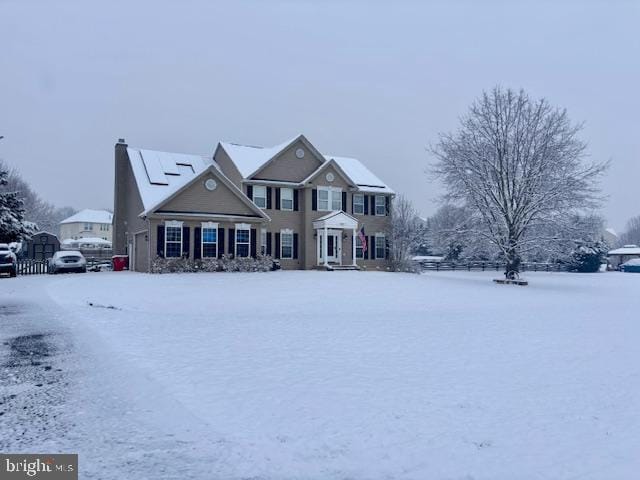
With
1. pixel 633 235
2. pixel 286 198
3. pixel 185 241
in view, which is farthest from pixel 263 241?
pixel 633 235

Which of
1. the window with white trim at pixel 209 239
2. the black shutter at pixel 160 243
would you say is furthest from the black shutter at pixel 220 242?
the black shutter at pixel 160 243

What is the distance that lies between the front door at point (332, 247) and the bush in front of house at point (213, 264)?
4839 mm

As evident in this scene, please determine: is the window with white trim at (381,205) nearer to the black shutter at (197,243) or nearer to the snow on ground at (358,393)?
the black shutter at (197,243)

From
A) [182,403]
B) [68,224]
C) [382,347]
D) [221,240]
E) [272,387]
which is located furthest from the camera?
[68,224]

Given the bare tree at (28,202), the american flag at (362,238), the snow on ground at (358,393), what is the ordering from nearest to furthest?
the snow on ground at (358,393), the american flag at (362,238), the bare tree at (28,202)

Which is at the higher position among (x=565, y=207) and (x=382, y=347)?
(x=565, y=207)

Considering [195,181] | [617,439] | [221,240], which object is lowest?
[617,439]

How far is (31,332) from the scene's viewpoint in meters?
10.4

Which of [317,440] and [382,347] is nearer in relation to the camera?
[317,440]

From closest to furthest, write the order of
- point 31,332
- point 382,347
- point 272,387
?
1. point 272,387
2. point 382,347
3. point 31,332

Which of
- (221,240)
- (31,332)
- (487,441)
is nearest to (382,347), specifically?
(487,441)

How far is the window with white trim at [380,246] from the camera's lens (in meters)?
36.8

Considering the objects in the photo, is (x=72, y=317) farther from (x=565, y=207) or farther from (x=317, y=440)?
(x=565, y=207)

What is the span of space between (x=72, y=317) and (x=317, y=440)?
9.68 m
